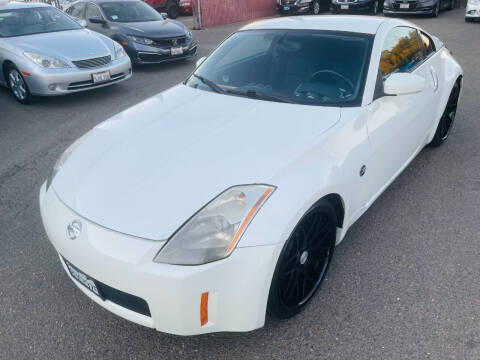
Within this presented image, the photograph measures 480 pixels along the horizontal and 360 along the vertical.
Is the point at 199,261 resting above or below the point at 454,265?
above

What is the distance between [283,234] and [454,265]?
4.95 ft

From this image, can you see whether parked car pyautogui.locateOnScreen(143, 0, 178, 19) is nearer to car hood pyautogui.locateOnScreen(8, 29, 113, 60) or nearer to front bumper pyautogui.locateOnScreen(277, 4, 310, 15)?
front bumper pyautogui.locateOnScreen(277, 4, 310, 15)

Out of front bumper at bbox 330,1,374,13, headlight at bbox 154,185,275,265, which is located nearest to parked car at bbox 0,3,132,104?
headlight at bbox 154,185,275,265

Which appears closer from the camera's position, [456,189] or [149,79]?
[456,189]

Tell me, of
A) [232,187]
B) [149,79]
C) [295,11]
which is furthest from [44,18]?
[295,11]

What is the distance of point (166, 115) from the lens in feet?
9.41

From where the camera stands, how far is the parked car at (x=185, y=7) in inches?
738

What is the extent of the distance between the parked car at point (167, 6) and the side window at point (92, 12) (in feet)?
30.3

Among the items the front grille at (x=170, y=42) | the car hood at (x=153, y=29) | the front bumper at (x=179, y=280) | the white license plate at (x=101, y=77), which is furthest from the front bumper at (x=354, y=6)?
the front bumper at (x=179, y=280)

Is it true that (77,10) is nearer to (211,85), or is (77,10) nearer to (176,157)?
(211,85)

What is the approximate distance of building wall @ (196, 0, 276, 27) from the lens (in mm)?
15336

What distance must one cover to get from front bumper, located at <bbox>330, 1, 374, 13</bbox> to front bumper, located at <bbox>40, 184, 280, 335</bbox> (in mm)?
15778

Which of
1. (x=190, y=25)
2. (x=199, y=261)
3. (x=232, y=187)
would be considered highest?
(x=232, y=187)

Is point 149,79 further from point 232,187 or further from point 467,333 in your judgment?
point 467,333
